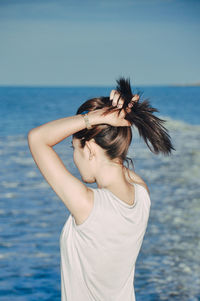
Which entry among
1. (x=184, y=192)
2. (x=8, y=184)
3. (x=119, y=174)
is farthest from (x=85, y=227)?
(x=8, y=184)

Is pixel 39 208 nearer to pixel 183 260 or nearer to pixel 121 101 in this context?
pixel 183 260

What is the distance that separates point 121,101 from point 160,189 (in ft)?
23.3

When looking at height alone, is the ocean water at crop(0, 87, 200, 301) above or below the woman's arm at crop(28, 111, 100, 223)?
below

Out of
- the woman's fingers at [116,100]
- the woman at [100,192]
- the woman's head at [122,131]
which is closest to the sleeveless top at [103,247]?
the woman at [100,192]

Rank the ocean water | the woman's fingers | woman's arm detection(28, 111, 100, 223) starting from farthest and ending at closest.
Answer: the ocean water < the woman's fingers < woman's arm detection(28, 111, 100, 223)


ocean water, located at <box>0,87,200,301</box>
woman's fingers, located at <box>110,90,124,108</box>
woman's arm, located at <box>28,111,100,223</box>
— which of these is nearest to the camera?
woman's arm, located at <box>28,111,100,223</box>

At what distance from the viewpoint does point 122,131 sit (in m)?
1.93

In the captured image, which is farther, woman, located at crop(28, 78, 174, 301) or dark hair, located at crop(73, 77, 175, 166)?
dark hair, located at crop(73, 77, 175, 166)

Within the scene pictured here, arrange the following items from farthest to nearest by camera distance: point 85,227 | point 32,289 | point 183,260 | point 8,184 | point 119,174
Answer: point 8,184, point 183,260, point 32,289, point 119,174, point 85,227

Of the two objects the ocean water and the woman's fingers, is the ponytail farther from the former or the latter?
the ocean water

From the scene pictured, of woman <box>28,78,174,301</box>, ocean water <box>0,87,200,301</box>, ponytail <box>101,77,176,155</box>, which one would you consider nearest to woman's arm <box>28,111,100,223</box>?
woman <box>28,78,174,301</box>

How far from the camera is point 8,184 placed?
31.2ft

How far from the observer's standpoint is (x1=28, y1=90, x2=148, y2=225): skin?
5.76 feet

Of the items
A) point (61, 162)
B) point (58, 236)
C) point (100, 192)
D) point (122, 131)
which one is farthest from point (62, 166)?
point (58, 236)
